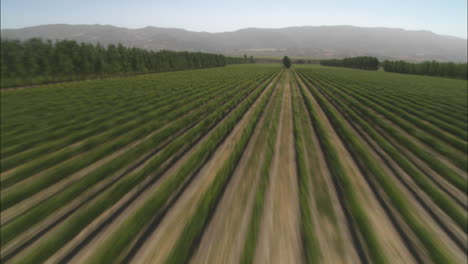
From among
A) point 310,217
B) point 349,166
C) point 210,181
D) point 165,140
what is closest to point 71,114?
point 165,140

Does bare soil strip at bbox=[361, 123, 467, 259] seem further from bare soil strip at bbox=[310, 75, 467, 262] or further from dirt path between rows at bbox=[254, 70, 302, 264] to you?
dirt path between rows at bbox=[254, 70, 302, 264]

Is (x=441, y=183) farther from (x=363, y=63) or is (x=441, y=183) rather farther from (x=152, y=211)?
(x=363, y=63)

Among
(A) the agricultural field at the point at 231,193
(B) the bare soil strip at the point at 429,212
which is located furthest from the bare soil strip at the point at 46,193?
(B) the bare soil strip at the point at 429,212

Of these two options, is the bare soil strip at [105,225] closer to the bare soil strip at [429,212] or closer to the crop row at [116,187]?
the crop row at [116,187]

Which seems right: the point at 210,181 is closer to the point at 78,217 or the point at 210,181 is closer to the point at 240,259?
the point at 240,259

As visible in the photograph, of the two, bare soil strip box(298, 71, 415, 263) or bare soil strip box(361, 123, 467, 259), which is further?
bare soil strip box(361, 123, 467, 259)

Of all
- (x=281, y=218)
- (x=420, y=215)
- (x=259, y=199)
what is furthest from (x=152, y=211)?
(x=420, y=215)

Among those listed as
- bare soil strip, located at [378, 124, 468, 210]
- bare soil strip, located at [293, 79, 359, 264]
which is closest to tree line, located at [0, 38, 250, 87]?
bare soil strip, located at [293, 79, 359, 264]
